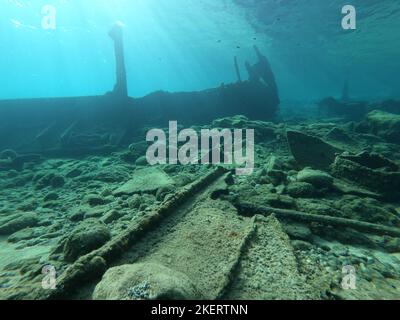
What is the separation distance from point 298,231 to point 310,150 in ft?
12.1

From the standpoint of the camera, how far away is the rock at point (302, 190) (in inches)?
236

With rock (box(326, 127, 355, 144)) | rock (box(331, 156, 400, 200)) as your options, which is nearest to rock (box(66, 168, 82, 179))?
rock (box(331, 156, 400, 200))

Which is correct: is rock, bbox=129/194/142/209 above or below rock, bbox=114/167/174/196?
below

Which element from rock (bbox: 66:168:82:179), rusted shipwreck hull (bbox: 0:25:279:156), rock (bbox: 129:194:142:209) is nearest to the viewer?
Answer: rock (bbox: 129:194:142:209)

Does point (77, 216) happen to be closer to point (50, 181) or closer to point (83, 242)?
point (83, 242)

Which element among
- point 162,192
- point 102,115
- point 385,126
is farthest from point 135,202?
point 385,126

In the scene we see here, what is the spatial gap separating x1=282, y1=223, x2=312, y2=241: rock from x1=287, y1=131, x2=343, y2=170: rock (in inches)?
127

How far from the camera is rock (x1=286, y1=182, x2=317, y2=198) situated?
19.7 ft

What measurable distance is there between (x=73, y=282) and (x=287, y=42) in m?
45.0

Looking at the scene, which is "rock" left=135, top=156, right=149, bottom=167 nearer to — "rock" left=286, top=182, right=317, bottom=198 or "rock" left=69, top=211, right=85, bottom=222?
"rock" left=69, top=211, right=85, bottom=222

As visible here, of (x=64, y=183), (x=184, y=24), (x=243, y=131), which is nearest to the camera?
(x=64, y=183)
